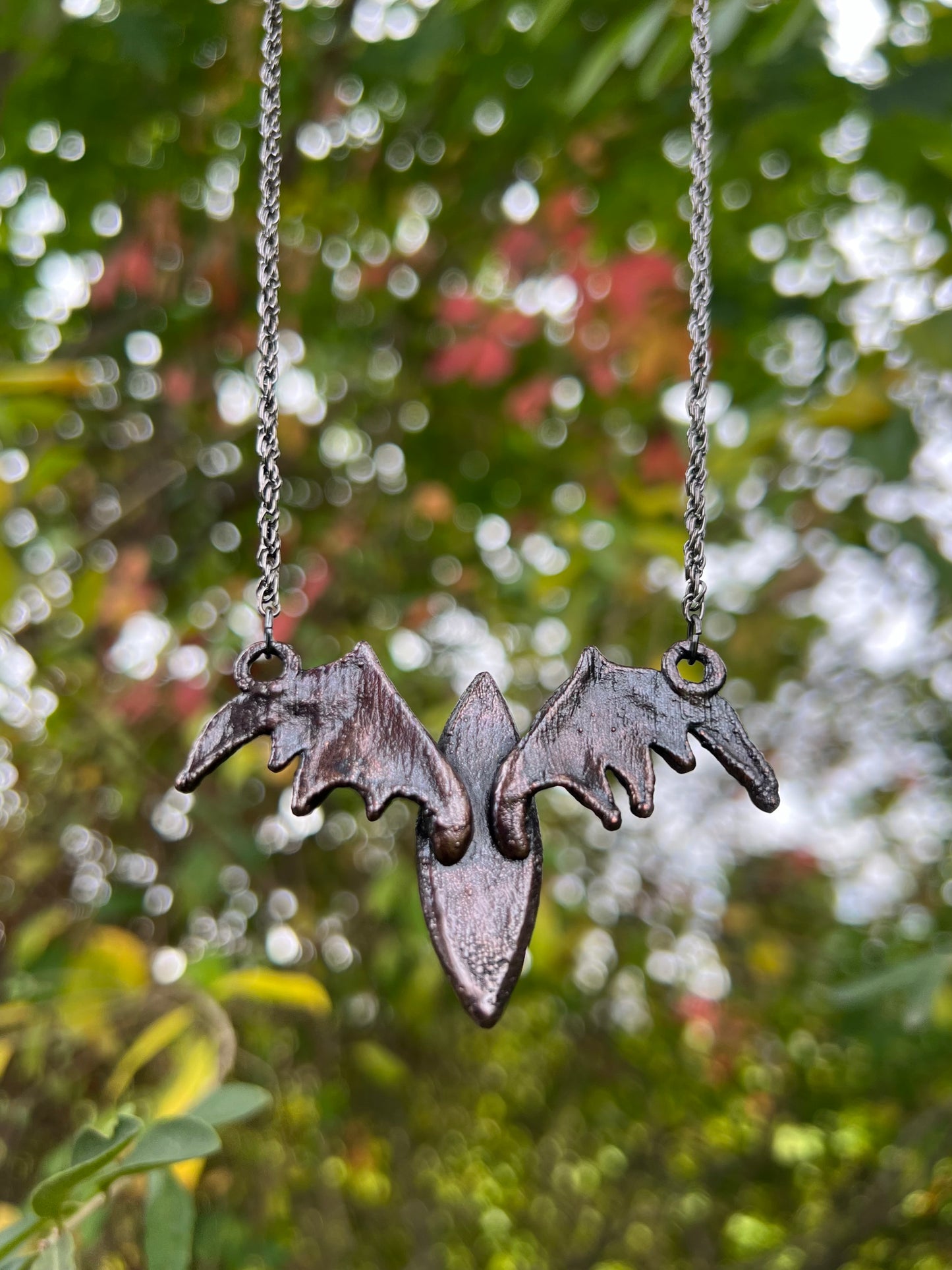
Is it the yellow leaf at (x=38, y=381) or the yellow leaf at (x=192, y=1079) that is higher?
the yellow leaf at (x=38, y=381)

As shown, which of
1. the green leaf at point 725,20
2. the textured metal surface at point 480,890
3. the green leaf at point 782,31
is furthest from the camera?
the green leaf at point 782,31

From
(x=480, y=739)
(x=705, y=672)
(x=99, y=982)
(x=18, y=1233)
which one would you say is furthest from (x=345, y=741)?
(x=99, y=982)

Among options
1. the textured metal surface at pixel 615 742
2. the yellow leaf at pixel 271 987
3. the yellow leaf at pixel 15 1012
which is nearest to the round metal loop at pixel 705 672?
the textured metal surface at pixel 615 742

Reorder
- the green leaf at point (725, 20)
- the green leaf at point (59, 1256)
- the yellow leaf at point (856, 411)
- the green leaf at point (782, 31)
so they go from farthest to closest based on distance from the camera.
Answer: the yellow leaf at point (856, 411) < the green leaf at point (782, 31) < the green leaf at point (725, 20) < the green leaf at point (59, 1256)

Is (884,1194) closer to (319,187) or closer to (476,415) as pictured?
(476,415)

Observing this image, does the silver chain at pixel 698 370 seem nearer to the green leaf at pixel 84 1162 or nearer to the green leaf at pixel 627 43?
the green leaf at pixel 627 43

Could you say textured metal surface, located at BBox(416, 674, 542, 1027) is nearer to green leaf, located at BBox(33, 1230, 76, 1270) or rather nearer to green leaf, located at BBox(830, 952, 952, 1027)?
green leaf, located at BBox(33, 1230, 76, 1270)
